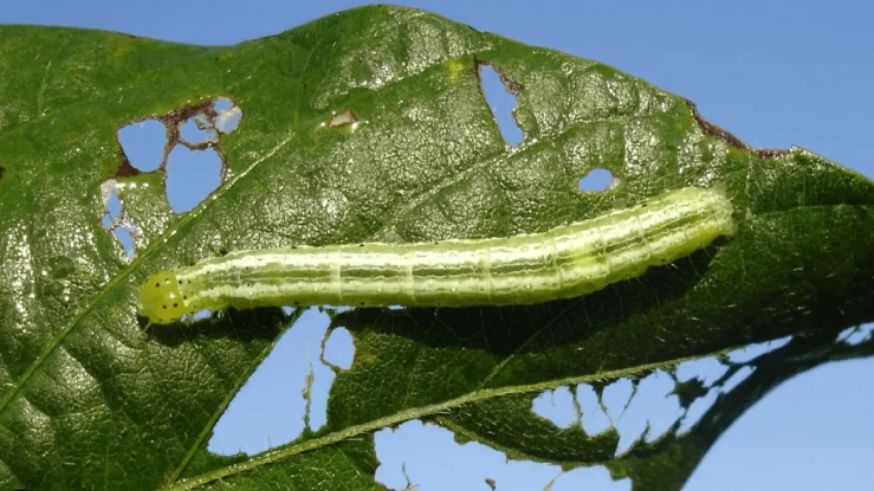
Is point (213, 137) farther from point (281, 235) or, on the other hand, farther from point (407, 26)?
point (407, 26)

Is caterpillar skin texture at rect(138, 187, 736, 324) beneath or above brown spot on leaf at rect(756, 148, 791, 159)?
beneath

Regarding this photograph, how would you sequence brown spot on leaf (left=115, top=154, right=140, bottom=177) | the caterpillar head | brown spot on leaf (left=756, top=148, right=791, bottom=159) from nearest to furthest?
the caterpillar head, brown spot on leaf (left=756, top=148, right=791, bottom=159), brown spot on leaf (left=115, top=154, right=140, bottom=177)

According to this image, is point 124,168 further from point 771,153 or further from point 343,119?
point 771,153

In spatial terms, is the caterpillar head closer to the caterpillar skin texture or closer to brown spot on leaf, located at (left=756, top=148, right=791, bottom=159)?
the caterpillar skin texture

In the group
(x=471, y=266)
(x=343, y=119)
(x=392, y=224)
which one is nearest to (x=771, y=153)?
(x=471, y=266)

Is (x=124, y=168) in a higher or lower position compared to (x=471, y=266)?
higher

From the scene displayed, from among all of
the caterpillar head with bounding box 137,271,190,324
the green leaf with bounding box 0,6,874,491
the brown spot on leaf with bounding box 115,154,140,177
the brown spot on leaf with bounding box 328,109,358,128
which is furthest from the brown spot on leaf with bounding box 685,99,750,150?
the brown spot on leaf with bounding box 115,154,140,177

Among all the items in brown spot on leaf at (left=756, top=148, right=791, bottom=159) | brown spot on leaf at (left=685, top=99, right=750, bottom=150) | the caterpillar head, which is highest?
brown spot on leaf at (left=685, top=99, right=750, bottom=150)
